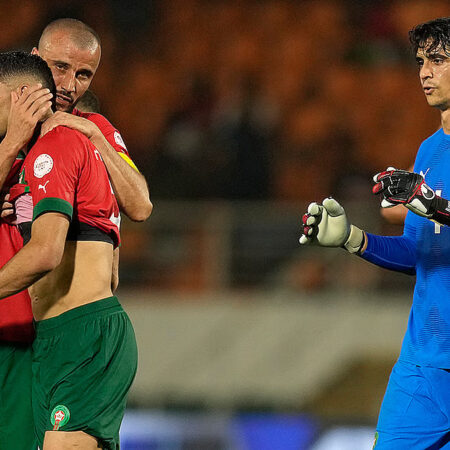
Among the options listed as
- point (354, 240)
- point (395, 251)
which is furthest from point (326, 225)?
point (395, 251)

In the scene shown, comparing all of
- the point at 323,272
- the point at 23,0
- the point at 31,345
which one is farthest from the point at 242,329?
the point at 23,0

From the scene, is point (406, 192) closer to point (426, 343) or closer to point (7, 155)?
point (426, 343)

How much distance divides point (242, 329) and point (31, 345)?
422 cm

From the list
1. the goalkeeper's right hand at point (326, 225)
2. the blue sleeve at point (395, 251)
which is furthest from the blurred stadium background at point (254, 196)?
the goalkeeper's right hand at point (326, 225)

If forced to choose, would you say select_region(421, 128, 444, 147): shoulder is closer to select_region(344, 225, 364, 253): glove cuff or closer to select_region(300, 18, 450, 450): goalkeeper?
select_region(300, 18, 450, 450): goalkeeper

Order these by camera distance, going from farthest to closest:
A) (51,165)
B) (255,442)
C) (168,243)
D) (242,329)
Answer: (168,243) → (242,329) → (255,442) → (51,165)

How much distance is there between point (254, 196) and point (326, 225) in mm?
4951

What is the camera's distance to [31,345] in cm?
318

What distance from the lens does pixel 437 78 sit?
10.4 ft

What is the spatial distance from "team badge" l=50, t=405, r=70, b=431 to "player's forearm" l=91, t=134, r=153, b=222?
2.42 feet

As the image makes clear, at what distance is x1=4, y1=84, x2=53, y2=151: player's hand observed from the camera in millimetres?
2904

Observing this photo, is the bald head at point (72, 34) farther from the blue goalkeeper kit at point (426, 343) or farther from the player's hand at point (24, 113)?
the blue goalkeeper kit at point (426, 343)

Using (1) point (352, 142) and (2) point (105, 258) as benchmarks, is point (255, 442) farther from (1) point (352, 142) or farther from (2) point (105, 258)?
(1) point (352, 142)

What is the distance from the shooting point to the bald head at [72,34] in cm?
342
